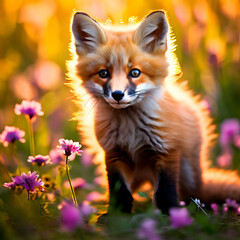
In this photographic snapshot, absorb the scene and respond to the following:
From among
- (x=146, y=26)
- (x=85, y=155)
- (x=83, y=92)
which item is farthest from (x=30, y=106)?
(x=85, y=155)

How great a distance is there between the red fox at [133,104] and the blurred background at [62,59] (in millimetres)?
1264

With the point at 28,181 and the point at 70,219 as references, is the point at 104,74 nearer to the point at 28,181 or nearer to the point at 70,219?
the point at 28,181

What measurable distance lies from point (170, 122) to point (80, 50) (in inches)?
32.1

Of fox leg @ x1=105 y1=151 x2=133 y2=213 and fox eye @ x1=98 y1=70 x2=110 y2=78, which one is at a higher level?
fox eye @ x1=98 y1=70 x2=110 y2=78

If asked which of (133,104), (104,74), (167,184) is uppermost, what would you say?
(104,74)

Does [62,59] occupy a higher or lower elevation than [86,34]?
lower

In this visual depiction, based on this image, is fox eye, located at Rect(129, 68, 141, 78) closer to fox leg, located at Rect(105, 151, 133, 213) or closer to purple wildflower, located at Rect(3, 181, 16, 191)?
fox leg, located at Rect(105, 151, 133, 213)

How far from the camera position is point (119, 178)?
8.43ft

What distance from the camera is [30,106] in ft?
7.91

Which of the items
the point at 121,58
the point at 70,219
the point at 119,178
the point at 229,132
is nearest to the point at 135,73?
the point at 121,58

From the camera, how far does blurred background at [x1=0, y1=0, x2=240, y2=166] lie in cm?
414

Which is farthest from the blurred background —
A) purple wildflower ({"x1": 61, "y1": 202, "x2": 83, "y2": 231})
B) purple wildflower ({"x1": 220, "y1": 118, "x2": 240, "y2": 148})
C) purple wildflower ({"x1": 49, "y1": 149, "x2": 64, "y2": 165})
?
purple wildflower ({"x1": 61, "y1": 202, "x2": 83, "y2": 231})

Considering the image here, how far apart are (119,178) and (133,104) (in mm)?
516

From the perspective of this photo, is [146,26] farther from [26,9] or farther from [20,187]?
[26,9]
